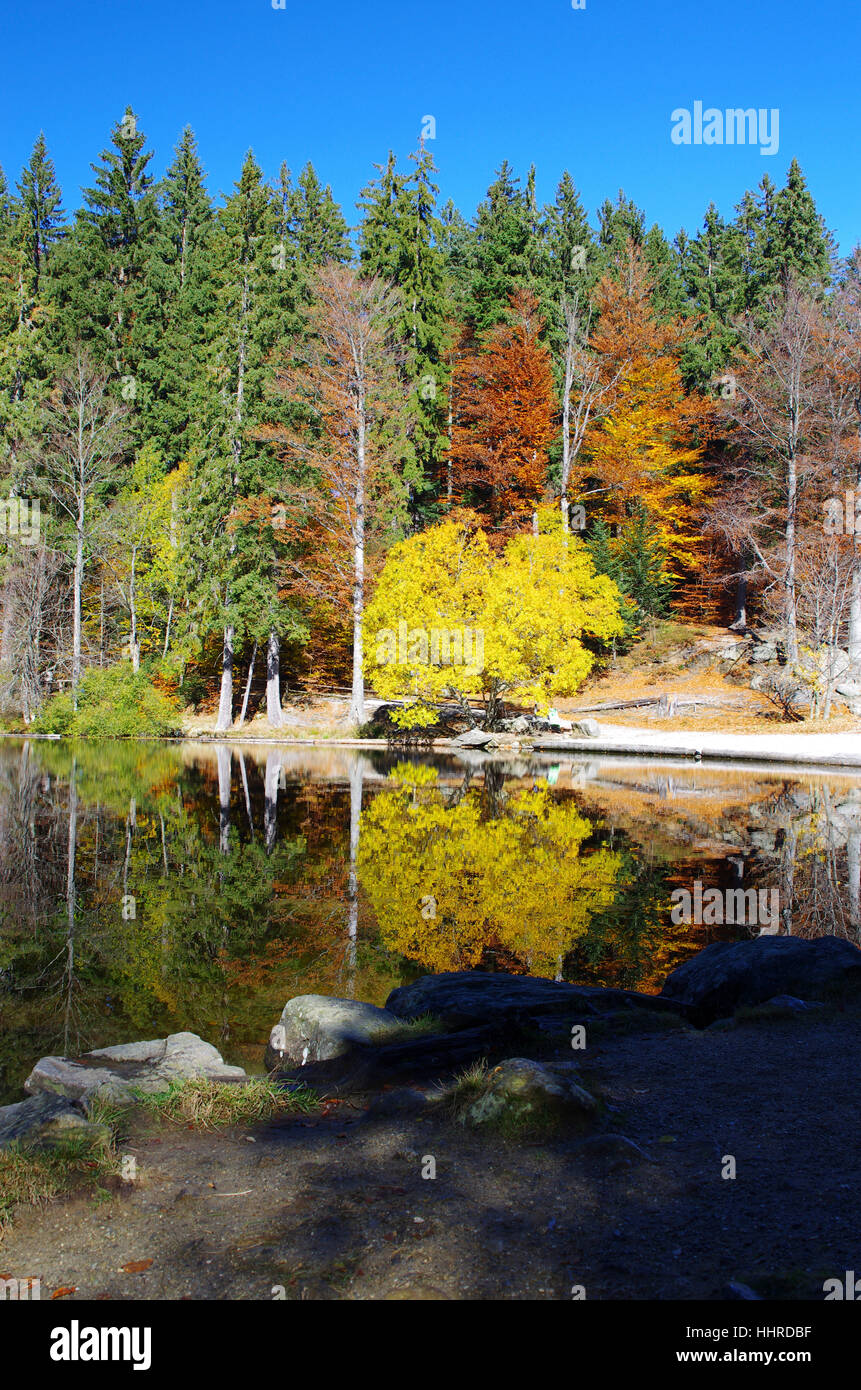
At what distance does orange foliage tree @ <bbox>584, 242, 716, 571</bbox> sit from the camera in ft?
126

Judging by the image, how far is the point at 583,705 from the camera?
34.4 metres

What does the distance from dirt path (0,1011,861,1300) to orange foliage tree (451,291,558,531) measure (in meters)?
33.6

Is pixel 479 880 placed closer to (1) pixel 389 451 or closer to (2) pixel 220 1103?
(2) pixel 220 1103

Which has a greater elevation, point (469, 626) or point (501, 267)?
point (501, 267)

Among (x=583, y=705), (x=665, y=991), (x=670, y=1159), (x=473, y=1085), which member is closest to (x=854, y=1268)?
(x=670, y=1159)

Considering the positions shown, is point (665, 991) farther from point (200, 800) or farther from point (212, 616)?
point (212, 616)

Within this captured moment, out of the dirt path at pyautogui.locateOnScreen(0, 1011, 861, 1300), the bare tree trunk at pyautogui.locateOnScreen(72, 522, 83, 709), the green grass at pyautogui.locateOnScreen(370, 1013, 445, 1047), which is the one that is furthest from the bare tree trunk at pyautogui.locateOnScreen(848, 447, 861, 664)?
the dirt path at pyautogui.locateOnScreen(0, 1011, 861, 1300)

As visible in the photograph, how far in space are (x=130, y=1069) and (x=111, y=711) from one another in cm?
2871

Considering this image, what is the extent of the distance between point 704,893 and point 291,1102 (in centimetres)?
708

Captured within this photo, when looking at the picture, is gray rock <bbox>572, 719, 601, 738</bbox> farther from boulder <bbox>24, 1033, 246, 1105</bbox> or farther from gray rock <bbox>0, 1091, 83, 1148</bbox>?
gray rock <bbox>0, 1091, 83, 1148</bbox>
